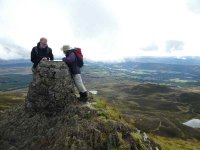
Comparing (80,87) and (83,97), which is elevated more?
(80,87)

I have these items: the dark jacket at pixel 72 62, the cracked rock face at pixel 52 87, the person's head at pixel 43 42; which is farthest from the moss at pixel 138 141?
the person's head at pixel 43 42

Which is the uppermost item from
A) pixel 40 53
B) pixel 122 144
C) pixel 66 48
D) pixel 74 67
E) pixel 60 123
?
pixel 66 48

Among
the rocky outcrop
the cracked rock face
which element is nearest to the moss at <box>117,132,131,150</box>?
the rocky outcrop

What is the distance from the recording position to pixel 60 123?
2769 cm

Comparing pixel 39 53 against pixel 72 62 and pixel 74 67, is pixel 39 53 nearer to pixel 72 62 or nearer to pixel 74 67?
pixel 72 62

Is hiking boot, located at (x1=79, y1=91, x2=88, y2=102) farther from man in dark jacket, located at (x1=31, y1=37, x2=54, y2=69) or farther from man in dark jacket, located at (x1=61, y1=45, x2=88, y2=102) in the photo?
man in dark jacket, located at (x1=31, y1=37, x2=54, y2=69)

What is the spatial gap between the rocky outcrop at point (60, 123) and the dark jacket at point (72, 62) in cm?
52

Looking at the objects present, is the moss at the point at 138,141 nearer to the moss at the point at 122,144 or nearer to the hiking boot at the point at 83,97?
the moss at the point at 122,144

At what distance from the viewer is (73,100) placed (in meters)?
29.3

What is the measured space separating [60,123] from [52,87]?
11.7ft

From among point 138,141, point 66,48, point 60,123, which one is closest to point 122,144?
point 138,141

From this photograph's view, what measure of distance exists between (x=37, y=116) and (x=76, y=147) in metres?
5.92

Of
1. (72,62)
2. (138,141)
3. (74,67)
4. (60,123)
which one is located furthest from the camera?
(74,67)

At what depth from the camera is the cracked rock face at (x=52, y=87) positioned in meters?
29.0
